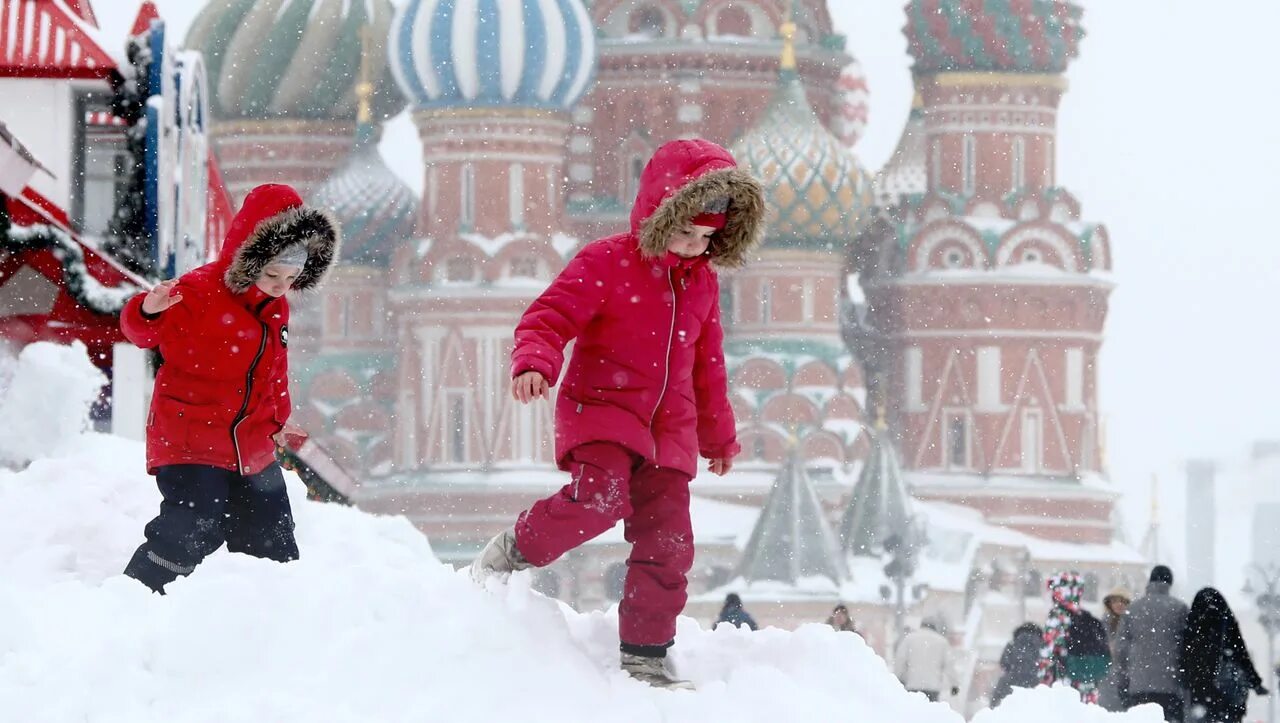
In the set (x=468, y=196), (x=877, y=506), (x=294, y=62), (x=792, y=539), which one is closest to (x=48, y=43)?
(x=792, y=539)

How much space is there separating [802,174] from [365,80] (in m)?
7.93

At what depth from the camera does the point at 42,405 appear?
23.8ft

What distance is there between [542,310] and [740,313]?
3484 centimetres

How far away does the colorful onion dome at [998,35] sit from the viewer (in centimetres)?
3931

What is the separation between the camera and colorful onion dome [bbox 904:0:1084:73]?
129 ft

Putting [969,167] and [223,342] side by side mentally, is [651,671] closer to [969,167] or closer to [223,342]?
[223,342]

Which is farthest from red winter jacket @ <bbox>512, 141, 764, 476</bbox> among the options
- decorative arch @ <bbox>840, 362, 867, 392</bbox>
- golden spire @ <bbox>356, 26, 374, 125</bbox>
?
golden spire @ <bbox>356, 26, 374, 125</bbox>

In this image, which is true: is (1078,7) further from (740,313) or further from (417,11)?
(417,11)

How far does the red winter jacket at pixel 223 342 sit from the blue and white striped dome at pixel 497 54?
32.8 metres

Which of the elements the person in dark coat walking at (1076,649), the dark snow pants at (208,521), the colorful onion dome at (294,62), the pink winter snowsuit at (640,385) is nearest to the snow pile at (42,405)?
the dark snow pants at (208,521)

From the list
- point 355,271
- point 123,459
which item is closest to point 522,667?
point 123,459

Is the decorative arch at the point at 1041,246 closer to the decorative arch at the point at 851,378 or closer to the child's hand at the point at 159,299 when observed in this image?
the decorative arch at the point at 851,378

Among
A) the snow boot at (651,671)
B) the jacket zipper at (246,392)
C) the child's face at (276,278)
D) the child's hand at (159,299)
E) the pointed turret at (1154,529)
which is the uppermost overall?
the child's face at (276,278)

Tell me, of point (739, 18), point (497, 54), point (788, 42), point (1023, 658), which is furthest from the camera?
point (739, 18)
